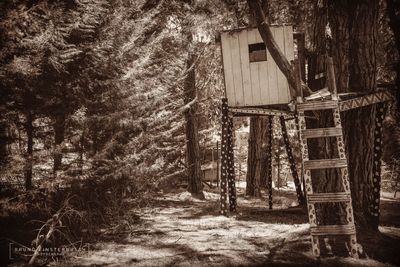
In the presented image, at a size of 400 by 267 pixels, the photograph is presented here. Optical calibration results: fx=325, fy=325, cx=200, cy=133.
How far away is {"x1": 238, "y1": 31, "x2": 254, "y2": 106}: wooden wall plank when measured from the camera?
8711 mm

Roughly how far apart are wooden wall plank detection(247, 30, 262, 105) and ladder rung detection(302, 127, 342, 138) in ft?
10.6

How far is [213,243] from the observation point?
6.27 meters

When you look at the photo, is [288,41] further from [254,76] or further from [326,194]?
[326,194]

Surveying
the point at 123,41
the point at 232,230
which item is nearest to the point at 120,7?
the point at 123,41

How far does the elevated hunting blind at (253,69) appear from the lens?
8.60 metres

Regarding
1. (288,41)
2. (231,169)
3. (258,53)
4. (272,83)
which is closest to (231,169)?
(231,169)

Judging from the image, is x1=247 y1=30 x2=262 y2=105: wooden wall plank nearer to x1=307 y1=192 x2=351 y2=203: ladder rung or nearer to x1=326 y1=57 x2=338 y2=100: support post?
x1=326 y1=57 x2=338 y2=100: support post

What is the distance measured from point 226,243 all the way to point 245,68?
15.3 feet

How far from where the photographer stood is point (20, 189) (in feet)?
21.1

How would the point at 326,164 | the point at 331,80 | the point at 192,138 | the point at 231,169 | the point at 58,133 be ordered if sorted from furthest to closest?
the point at 192,138 < the point at 231,169 < the point at 58,133 < the point at 331,80 < the point at 326,164

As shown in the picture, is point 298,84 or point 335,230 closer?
point 335,230

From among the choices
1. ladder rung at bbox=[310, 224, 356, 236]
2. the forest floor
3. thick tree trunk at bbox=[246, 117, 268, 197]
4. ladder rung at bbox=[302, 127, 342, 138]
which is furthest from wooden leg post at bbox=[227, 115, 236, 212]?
ladder rung at bbox=[310, 224, 356, 236]

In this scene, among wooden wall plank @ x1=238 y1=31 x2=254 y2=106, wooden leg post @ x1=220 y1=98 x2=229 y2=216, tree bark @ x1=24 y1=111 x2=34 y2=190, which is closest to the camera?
tree bark @ x1=24 y1=111 x2=34 y2=190

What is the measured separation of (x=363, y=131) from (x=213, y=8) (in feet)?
23.6
